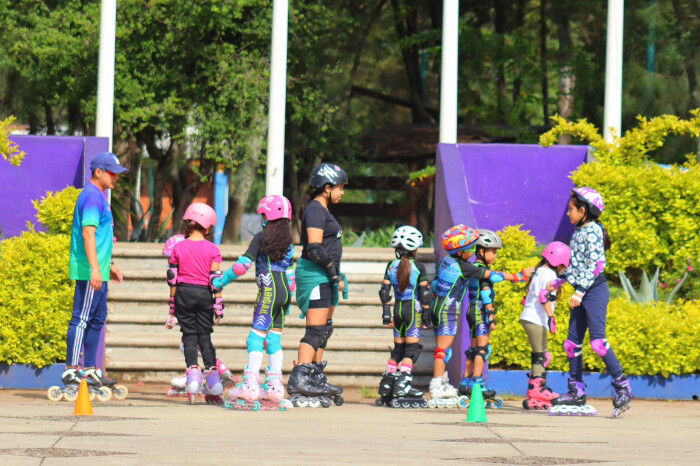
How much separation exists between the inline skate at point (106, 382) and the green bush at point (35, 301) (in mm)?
1355

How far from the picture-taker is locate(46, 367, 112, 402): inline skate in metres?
8.85

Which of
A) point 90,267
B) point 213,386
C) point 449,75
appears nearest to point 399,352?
point 213,386

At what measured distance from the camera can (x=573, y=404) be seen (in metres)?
8.79

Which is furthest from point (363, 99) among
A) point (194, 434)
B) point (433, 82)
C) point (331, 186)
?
point (194, 434)

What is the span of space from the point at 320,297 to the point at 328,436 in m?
2.30

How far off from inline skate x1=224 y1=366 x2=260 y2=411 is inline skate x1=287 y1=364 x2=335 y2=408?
1.42ft

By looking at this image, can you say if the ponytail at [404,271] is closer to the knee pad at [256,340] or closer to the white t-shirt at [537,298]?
the white t-shirt at [537,298]

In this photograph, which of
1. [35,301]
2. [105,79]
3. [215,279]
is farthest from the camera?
[105,79]

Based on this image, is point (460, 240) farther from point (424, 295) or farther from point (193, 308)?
point (193, 308)

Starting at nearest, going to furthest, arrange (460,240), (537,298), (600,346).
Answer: (600,346) → (460,240) → (537,298)

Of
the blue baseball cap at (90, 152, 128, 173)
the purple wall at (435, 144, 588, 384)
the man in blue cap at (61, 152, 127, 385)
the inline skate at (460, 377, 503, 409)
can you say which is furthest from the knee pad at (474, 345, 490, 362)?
the purple wall at (435, 144, 588, 384)

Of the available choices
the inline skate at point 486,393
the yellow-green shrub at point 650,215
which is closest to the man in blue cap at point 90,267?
the inline skate at point 486,393

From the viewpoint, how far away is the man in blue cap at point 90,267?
886cm

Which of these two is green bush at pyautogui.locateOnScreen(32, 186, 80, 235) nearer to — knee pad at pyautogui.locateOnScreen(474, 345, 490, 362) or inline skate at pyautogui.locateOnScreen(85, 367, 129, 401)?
inline skate at pyautogui.locateOnScreen(85, 367, 129, 401)
